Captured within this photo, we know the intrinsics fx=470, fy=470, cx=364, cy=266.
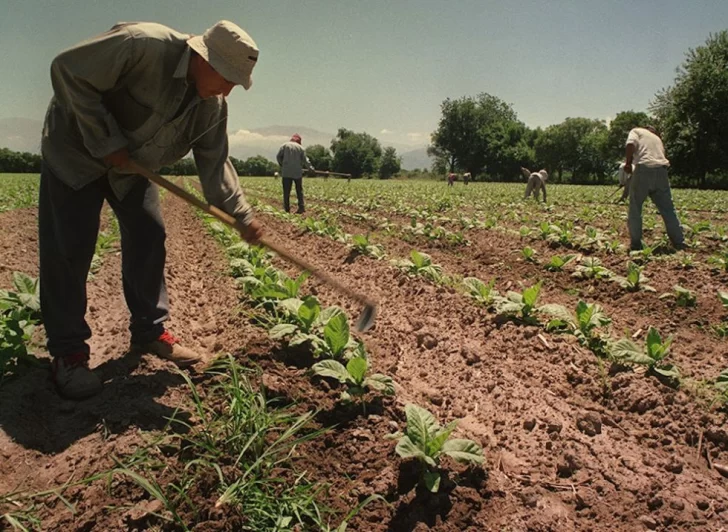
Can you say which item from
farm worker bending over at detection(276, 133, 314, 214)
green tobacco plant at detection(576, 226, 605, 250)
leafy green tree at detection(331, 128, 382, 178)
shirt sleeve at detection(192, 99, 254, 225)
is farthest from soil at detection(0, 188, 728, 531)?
leafy green tree at detection(331, 128, 382, 178)

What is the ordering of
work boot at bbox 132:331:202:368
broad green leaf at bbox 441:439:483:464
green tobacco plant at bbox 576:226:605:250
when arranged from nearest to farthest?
broad green leaf at bbox 441:439:483:464 < work boot at bbox 132:331:202:368 < green tobacco plant at bbox 576:226:605:250

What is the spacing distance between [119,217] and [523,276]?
194 inches

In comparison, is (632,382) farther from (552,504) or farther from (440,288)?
(440,288)

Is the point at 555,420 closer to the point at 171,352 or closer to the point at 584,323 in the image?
the point at 584,323

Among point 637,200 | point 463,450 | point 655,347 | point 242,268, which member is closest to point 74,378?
point 463,450

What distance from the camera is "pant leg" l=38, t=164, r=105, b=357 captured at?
2.67 metres

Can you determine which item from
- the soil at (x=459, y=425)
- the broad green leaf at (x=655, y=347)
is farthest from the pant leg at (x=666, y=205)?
the broad green leaf at (x=655, y=347)

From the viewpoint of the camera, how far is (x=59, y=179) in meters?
2.64

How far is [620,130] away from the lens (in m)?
70.1

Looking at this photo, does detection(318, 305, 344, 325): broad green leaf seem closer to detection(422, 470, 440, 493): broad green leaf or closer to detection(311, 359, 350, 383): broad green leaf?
detection(311, 359, 350, 383): broad green leaf

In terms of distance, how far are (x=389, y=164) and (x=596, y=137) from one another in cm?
3825

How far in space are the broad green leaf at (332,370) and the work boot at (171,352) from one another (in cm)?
91

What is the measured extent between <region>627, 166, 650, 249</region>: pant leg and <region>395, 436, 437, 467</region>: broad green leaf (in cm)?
664

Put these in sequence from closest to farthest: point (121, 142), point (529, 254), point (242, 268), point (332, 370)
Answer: point (121, 142), point (332, 370), point (242, 268), point (529, 254)
